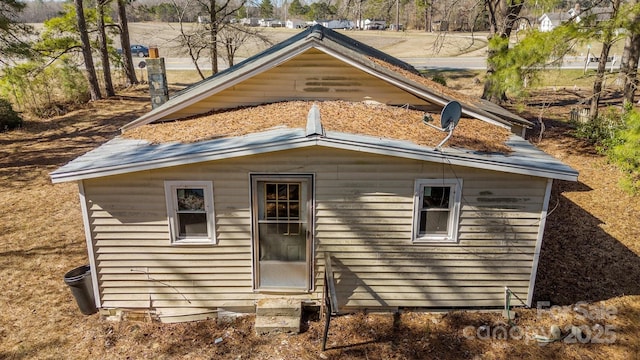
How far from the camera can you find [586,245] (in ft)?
32.1

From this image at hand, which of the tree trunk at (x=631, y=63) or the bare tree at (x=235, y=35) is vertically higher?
the bare tree at (x=235, y=35)

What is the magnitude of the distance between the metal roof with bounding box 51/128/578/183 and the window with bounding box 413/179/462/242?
53cm

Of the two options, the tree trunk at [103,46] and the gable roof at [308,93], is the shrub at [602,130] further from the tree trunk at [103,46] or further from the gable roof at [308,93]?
the tree trunk at [103,46]

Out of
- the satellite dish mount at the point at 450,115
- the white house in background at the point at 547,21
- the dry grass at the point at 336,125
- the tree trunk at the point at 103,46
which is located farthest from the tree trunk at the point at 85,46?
the white house in background at the point at 547,21

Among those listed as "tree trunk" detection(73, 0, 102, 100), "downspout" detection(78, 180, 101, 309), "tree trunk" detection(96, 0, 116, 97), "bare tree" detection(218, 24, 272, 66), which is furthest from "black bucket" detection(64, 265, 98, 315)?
"tree trunk" detection(96, 0, 116, 97)

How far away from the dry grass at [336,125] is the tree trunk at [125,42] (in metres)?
17.9

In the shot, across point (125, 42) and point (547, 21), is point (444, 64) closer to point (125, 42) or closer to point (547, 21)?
point (547, 21)

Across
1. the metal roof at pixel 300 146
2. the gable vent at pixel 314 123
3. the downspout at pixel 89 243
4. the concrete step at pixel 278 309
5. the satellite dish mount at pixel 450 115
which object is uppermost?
the satellite dish mount at pixel 450 115

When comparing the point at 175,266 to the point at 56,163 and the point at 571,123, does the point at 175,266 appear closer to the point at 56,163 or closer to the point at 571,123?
the point at 56,163

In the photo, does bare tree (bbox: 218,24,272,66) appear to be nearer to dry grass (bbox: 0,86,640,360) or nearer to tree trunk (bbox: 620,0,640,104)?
dry grass (bbox: 0,86,640,360)

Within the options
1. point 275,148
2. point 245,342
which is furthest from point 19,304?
point 275,148

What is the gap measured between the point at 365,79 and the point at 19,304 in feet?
26.8

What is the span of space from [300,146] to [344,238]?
186 centimetres

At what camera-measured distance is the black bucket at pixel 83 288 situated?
734 cm
